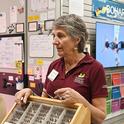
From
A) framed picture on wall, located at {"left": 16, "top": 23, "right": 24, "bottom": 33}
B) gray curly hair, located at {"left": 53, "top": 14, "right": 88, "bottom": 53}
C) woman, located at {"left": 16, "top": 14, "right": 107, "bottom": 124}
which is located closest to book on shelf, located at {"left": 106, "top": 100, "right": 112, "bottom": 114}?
framed picture on wall, located at {"left": 16, "top": 23, "right": 24, "bottom": 33}

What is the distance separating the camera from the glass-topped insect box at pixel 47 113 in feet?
4.21

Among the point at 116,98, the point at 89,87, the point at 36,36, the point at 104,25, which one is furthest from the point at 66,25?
the point at 116,98

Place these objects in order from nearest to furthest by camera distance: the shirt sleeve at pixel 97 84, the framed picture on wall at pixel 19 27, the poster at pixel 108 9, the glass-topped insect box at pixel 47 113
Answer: the glass-topped insect box at pixel 47 113
the shirt sleeve at pixel 97 84
the framed picture on wall at pixel 19 27
the poster at pixel 108 9

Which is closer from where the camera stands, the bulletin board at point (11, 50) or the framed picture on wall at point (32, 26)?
the framed picture on wall at point (32, 26)

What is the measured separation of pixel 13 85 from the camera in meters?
3.47

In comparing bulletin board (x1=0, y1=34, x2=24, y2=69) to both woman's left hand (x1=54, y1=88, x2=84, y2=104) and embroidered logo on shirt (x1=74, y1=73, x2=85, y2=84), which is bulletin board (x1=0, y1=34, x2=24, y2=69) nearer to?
embroidered logo on shirt (x1=74, y1=73, x2=85, y2=84)

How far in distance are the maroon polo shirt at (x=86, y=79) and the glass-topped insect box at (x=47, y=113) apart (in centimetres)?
20

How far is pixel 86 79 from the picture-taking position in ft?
5.04

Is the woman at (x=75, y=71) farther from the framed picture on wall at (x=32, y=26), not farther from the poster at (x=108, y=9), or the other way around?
the poster at (x=108, y=9)

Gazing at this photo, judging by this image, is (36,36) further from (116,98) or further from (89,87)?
(89,87)

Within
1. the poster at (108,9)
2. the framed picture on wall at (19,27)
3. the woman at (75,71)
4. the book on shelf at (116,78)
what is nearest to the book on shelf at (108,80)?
the book on shelf at (116,78)

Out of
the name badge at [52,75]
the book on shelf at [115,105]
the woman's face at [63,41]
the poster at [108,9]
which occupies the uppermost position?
the poster at [108,9]

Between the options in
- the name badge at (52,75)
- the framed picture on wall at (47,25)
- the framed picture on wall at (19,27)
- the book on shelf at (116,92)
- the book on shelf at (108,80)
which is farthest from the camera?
the book on shelf at (116,92)

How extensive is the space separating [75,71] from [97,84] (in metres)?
0.17
